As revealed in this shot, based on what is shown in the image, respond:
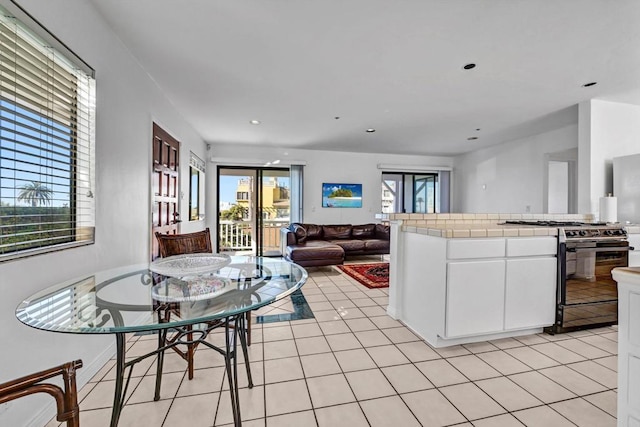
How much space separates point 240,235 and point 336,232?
2165 mm

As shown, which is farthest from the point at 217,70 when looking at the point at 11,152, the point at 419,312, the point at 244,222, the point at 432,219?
the point at 244,222

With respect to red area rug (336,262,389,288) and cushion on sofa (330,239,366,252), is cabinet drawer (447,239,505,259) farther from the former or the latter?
cushion on sofa (330,239,366,252)

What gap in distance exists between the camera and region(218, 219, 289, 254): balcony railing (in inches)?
252

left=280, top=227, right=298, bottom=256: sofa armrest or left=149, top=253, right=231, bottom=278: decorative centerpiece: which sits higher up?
left=149, top=253, right=231, bottom=278: decorative centerpiece

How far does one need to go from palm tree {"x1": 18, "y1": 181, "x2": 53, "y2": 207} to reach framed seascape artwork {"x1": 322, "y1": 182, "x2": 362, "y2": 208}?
5305 millimetres

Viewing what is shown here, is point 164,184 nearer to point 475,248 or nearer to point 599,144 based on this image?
point 475,248

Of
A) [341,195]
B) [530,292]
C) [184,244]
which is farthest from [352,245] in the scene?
[184,244]

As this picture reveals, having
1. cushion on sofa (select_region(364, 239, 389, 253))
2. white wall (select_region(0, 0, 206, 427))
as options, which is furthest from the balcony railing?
white wall (select_region(0, 0, 206, 427))

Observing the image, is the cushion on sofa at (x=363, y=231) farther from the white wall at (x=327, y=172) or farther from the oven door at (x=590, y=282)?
the oven door at (x=590, y=282)

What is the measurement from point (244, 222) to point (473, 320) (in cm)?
511

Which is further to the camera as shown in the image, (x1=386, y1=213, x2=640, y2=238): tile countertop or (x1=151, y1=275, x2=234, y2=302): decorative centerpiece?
(x1=386, y1=213, x2=640, y2=238): tile countertop

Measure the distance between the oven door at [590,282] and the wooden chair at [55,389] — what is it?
3.17 metres

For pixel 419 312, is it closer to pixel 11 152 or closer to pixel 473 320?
pixel 473 320

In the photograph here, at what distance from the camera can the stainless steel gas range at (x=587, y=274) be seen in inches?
95.0
